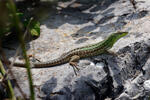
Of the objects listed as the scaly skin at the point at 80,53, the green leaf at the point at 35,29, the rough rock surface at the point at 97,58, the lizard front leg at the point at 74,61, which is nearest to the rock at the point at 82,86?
the rough rock surface at the point at 97,58

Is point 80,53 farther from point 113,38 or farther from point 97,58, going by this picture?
point 113,38

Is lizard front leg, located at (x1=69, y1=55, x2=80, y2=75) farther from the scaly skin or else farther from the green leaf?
the green leaf

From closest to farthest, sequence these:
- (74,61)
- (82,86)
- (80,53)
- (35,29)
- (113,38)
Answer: (82,86) < (74,61) < (80,53) < (113,38) < (35,29)

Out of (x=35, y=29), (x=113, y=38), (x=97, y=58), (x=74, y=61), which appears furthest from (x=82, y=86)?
(x=35, y=29)

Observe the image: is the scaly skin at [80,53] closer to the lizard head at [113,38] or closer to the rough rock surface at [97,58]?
the lizard head at [113,38]

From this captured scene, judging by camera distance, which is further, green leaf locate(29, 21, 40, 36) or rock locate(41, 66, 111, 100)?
green leaf locate(29, 21, 40, 36)

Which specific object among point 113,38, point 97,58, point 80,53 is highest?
point 113,38

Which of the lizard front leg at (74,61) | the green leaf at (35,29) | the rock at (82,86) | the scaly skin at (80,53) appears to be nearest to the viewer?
the rock at (82,86)

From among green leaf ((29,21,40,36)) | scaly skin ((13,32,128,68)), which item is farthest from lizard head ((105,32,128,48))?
green leaf ((29,21,40,36))
